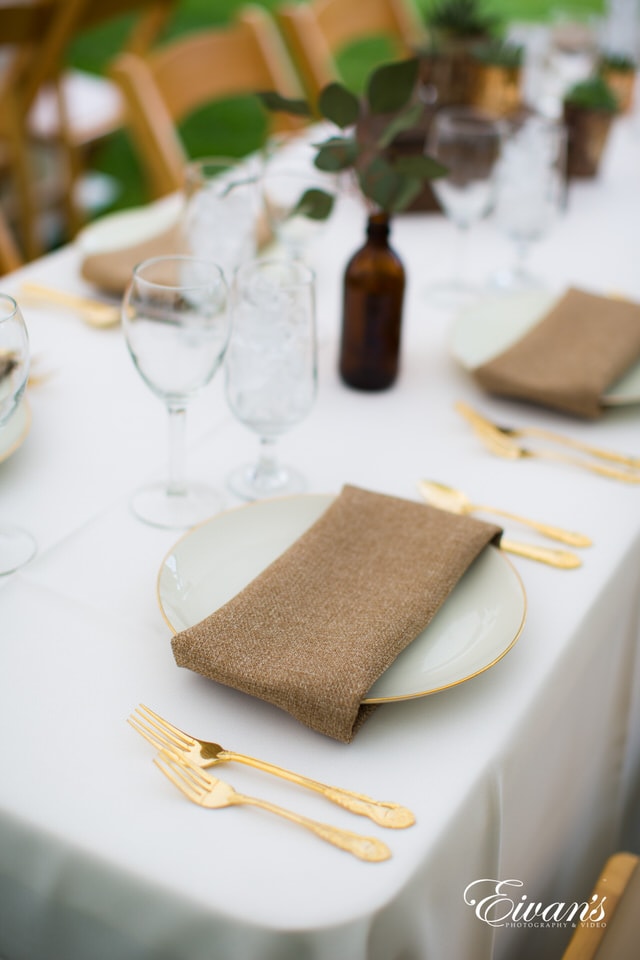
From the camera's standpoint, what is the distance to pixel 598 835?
104 centimetres

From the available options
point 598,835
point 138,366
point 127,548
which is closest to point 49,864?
point 127,548

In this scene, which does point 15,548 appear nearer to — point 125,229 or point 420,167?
point 420,167

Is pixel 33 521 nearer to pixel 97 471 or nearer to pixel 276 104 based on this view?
pixel 97 471

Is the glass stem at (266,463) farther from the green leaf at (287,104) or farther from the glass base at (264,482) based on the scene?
the green leaf at (287,104)

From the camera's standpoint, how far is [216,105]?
531 centimetres

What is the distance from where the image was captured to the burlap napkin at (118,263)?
1289mm

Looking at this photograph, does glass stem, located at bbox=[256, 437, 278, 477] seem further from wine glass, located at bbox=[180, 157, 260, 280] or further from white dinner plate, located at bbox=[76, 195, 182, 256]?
white dinner plate, located at bbox=[76, 195, 182, 256]

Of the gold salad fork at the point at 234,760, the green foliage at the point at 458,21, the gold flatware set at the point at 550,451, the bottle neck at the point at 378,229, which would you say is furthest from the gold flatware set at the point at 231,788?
the green foliage at the point at 458,21

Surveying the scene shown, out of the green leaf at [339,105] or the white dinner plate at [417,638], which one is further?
the green leaf at [339,105]

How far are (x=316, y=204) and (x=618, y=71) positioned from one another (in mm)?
1231

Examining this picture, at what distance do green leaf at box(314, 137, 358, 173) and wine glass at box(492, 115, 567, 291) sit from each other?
0.36m

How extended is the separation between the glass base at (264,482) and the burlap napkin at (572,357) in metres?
0.27

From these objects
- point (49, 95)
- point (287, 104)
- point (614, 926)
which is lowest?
point (614, 926)

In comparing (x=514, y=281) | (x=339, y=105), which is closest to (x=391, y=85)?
(x=339, y=105)
